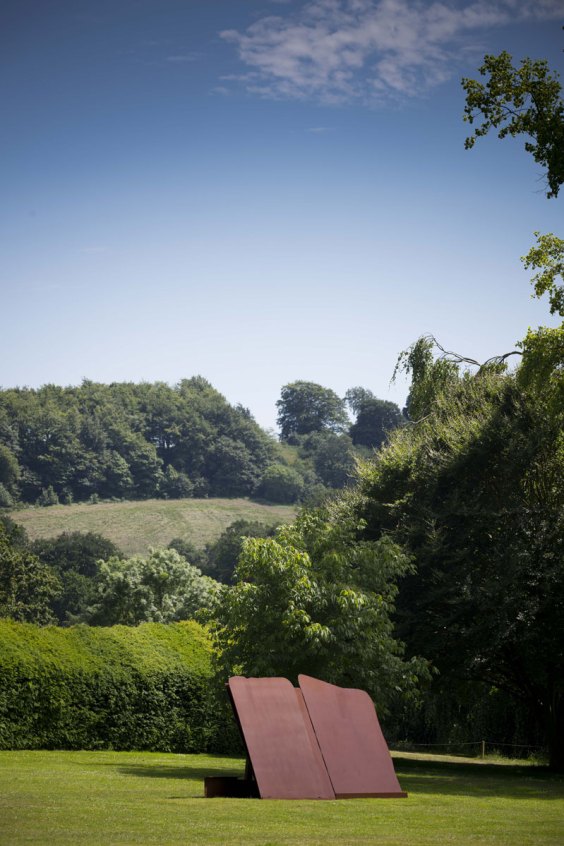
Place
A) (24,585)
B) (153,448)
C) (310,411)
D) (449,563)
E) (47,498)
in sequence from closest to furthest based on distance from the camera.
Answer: (449,563), (24,585), (47,498), (153,448), (310,411)

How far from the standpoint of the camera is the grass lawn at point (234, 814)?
10.3m

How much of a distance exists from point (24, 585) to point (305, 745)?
53.7 meters

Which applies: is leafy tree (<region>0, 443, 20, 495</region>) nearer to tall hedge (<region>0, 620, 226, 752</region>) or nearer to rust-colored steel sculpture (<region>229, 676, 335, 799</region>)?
tall hedge (<region>0, 620, 226, 752</region>)

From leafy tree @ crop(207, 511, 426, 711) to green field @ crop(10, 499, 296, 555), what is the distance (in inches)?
3145

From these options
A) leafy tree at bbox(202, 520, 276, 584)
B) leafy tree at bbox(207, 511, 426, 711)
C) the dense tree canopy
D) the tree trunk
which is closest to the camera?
leafy tree at bbox(207, 511, 426, 711)

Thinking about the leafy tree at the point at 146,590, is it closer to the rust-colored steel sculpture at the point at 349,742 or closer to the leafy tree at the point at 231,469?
the rust-colored steel sculpture at the point at 349,742

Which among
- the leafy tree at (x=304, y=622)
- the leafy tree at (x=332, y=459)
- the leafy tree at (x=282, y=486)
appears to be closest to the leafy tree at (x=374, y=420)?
the leafy tree at (x=332, y=459)

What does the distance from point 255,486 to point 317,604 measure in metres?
126

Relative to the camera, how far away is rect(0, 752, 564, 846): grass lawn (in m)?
10.3

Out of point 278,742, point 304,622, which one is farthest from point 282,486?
point 278,742

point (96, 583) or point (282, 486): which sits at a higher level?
point (282, 486)

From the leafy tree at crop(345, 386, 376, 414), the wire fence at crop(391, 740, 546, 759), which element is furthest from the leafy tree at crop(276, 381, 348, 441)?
the wire fence at crop(391, 740, 546, 759)

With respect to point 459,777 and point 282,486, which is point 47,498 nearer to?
point 282,486

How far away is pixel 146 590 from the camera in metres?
56.8
